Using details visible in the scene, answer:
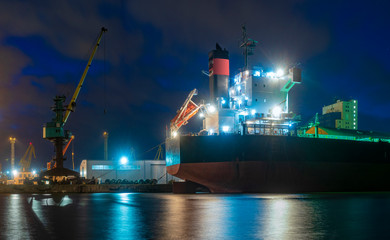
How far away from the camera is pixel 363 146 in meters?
32.6

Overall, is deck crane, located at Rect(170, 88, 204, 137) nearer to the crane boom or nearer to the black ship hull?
the black ship hull

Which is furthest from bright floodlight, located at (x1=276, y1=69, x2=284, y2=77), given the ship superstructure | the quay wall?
the quay wall

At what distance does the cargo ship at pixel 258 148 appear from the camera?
27.4 meters

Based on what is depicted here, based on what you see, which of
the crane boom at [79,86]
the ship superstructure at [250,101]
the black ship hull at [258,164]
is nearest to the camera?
the black ship hull at [258,164]

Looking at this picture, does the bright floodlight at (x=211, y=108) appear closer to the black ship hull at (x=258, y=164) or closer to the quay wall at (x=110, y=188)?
the black ship hull at (x=258, y=164)

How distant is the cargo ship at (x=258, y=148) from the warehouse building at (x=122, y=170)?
23.3 metres

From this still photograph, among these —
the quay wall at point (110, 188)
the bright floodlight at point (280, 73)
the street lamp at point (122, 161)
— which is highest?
the bright floodlight at point (280, 73)

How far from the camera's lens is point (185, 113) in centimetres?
3441

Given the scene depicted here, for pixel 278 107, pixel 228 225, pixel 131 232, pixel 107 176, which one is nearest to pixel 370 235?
pixel 228 225

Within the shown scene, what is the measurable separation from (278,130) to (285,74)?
562 cm

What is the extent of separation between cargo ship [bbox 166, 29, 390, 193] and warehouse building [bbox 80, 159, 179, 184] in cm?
Result: 2331

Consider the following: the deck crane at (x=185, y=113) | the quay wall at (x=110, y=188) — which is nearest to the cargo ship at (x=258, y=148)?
the deck crane at (x=185, y=113)

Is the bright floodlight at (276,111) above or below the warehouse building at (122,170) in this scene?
above

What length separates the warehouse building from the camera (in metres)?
55.5
